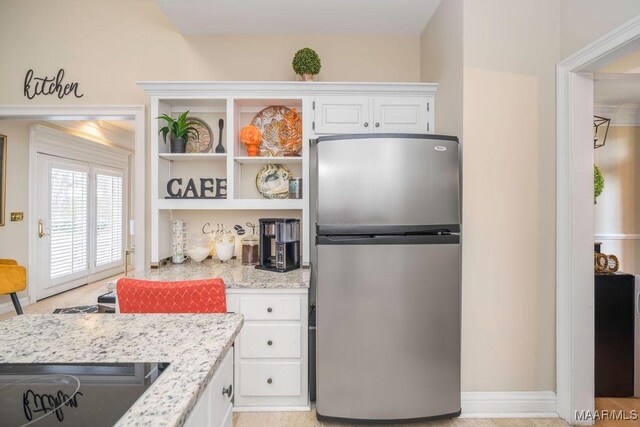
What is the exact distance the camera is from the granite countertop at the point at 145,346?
637mm

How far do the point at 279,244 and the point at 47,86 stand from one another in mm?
2333

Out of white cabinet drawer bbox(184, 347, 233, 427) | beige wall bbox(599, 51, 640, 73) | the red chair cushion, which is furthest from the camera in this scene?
beige wall bbox(599, 51, 640, 73)

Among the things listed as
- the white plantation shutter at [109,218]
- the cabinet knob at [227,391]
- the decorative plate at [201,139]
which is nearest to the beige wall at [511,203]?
the cabinet knob at [227,391]

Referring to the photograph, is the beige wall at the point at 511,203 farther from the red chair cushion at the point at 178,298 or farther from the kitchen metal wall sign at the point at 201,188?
the kitchen metal wall sign at the point at 201,188

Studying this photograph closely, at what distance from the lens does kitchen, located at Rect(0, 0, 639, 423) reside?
2080 mm

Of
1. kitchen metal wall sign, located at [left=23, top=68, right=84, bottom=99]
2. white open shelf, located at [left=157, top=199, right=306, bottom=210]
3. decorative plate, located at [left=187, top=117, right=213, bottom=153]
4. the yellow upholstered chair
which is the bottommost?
the yellow upholstered chair

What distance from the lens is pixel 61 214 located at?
4844mm

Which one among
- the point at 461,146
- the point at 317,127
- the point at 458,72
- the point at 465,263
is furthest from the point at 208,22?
the point at 465,263

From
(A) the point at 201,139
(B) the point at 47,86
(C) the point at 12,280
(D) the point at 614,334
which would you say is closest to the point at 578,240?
(D) the point at 614,334

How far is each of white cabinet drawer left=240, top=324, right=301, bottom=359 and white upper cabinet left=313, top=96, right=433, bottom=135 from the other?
1.37 m

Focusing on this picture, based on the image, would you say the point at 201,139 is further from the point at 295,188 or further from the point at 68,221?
the point at 68,221

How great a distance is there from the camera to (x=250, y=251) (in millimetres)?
2553

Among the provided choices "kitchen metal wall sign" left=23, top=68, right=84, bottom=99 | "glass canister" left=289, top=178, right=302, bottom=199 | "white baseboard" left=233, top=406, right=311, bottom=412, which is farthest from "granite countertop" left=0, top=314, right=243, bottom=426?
"kitchen metal wall sign" left=23, top=68, right=84, bottom=99

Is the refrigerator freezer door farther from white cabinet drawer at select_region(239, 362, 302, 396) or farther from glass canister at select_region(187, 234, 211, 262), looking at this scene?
glass canister at select_region(187, 234, 211, 262)
